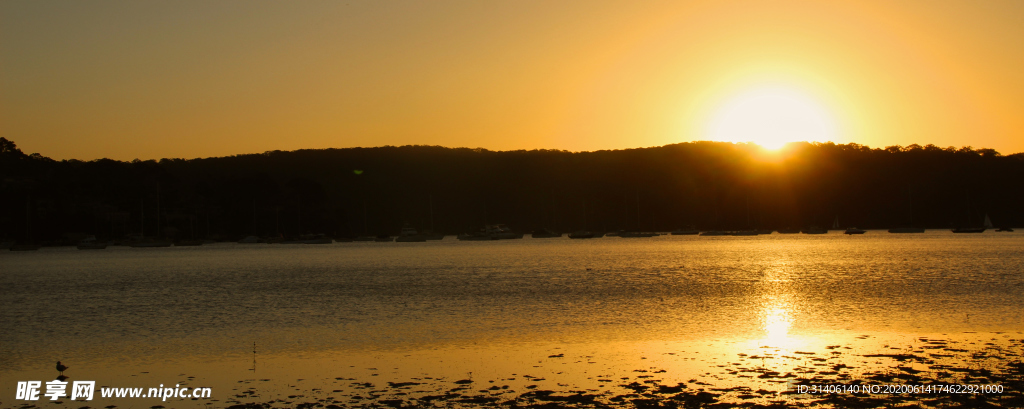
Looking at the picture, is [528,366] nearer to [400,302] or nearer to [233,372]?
[233,372]

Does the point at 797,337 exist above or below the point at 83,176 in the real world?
below

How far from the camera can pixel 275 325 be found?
3009 cm

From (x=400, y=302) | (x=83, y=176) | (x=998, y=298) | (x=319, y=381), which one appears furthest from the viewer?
(x=83, y=176)

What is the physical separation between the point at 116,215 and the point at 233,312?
171 metres

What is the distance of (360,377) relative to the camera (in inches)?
727

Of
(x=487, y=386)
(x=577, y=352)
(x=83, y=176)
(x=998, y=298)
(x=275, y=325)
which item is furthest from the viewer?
(x=83, y=176)

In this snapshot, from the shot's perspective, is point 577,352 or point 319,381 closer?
point 319,381

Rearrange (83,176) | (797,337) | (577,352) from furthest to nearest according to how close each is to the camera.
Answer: (83,176) → (797,337) → (577,352)

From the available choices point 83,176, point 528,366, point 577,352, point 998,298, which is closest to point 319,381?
point 528,366

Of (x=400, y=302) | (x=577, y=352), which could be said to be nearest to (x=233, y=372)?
(x=577, y=352)

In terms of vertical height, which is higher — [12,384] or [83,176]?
[83,176]

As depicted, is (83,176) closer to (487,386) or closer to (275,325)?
(275,325)

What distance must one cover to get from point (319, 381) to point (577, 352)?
7335 mm

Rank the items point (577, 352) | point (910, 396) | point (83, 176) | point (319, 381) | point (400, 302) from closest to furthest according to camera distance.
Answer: point (910, 396)
point (319, 381)
point (577, 352)
point (400, 302)
point (83, 176)
